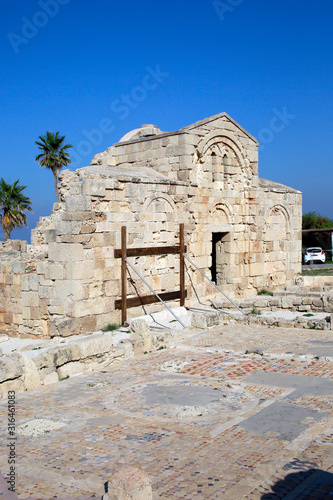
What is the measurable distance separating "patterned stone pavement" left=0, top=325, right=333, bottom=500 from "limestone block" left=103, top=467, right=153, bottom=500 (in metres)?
0.42

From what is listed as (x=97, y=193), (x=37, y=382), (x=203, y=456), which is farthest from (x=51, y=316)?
(x=203, y=456)

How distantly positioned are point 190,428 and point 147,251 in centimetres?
715

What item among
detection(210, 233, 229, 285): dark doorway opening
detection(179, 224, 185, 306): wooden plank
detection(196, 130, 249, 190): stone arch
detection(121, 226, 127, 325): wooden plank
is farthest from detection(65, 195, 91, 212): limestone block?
detection(210, 233, 229, 285): dark doorway opening

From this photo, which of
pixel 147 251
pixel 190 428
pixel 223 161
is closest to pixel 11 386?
pixel 190 428

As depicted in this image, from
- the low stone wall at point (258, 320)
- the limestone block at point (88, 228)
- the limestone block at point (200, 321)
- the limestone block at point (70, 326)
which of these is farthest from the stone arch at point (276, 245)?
the limestone block at point (70, 326)

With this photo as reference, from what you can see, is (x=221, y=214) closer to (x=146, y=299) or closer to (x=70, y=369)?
(x=146, y=299)

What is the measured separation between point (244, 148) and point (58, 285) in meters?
8.34

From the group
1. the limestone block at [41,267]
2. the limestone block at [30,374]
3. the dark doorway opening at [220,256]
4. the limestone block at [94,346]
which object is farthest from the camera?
the dark doorway opening at [220,256]

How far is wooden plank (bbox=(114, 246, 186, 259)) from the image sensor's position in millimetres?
11884

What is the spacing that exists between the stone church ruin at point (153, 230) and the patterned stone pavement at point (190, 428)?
9.40ft

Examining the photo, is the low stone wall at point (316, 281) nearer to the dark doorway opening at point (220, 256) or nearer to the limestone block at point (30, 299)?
the dark doorway opening at point (220, 256)

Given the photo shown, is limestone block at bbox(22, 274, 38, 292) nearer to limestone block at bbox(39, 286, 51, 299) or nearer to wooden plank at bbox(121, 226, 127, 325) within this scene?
limestone block at bbox(39, 286, 51, 299)

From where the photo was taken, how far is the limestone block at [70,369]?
7.96 meters

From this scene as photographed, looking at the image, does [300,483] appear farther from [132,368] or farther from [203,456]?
[132,368]
